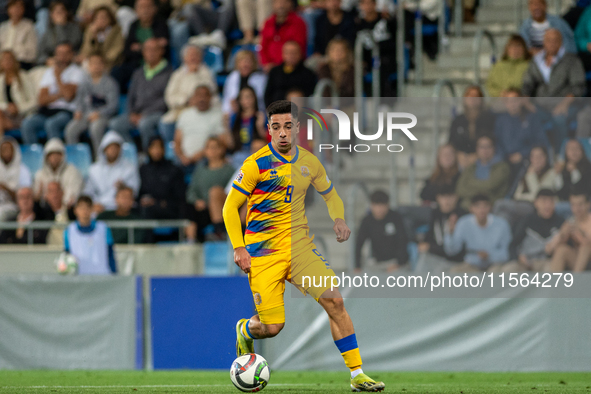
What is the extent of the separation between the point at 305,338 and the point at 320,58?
5.18 meters

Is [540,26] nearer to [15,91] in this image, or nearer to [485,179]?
[485,179]

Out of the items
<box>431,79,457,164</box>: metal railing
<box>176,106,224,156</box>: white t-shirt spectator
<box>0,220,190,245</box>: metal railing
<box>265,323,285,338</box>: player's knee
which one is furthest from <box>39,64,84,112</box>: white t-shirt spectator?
<box>265,323,285,338</box>: player's knee

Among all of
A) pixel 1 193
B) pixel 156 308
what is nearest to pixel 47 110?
pixel 1 193

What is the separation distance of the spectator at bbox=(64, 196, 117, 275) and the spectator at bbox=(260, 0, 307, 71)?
4.14 metres

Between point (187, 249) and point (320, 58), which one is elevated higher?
point (320, 58)

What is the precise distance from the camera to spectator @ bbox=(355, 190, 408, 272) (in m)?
9.97

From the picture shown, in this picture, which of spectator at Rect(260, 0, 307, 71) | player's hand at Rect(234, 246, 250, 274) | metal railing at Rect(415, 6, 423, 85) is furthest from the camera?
spectator at Rect(260, 0, 307, 71)

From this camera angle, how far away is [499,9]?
1409cm

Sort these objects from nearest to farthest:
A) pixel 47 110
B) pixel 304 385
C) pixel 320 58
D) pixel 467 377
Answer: pixel 304 385 < pixel 467 377 < pixel 320 58 < pixel 47 110

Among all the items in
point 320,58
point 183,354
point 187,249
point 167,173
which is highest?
point 320,58

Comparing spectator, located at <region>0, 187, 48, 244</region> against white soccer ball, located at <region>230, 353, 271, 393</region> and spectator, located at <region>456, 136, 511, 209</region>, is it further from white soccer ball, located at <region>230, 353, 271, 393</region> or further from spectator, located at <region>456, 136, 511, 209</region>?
white soccer ball, located at <region>230, 353, 271, 393</region>

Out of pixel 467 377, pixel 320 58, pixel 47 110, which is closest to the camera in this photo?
pixel 467 377

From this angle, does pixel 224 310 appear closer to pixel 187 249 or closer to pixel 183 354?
pixel 183 354

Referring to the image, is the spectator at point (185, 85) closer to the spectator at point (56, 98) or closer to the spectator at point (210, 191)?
the spectator at point (210, 191)
